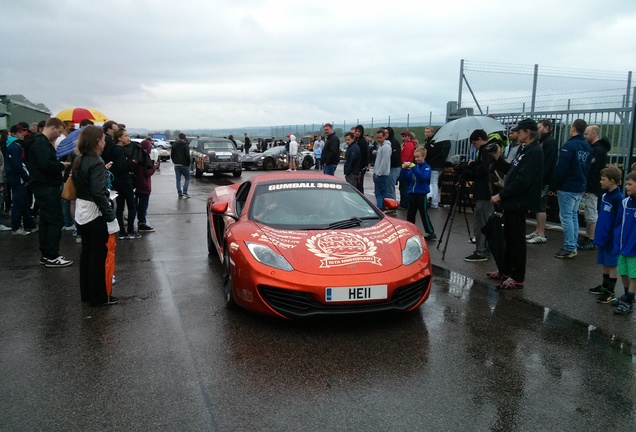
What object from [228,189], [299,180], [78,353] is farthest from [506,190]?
[78,353]

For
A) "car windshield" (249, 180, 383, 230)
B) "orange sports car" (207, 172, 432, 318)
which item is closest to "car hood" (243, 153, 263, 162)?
"car windshield" (249, 180, 383, 230)

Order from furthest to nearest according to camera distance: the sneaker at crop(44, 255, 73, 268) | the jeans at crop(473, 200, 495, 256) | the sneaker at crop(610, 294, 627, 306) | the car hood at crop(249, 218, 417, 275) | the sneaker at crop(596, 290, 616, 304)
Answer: the jeans at crop(473, 200, 495, 256)
the sneaker at crop(44, 255, 73, 268)
the sneaker at crop(596, 290, 616, 304)
the sneaker at crop(610, 294, 627, 306)
the car hood at crop(249, 218, 417, 275)

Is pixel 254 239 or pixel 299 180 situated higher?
pixel 299 180

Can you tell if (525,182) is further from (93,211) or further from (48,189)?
(48,189)

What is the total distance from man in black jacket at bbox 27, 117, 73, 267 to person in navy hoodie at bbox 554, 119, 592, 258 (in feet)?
22.8

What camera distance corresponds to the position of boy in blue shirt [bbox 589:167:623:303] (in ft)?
17.9

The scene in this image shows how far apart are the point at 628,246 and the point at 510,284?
131 centimetres

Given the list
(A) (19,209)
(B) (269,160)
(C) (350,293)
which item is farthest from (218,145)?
(C) (350,293)

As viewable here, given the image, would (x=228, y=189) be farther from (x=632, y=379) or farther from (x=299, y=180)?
(x=632, y=379)

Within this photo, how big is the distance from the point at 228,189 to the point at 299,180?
1.92m

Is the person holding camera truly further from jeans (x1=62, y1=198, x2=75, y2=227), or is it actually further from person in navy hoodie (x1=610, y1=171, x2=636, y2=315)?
jeans (x1=62, y1=198, x2=75, y2=227)

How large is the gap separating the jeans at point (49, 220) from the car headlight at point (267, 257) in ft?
11.8

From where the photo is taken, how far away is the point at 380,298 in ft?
14.4

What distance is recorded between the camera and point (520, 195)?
5.80 m
